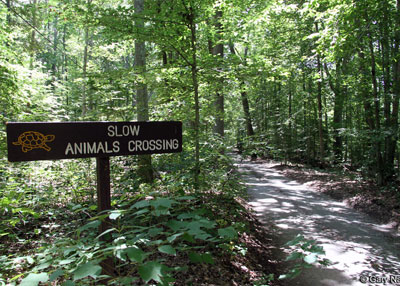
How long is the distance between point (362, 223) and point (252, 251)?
3823 millimetres

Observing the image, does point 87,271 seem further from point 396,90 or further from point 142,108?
point 396,90

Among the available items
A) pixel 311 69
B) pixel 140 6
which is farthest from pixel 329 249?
pixel 311 69

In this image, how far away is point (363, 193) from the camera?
8883 millimetres

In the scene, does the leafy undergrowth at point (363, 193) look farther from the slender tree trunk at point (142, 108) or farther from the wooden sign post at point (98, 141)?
the wooden sign post at point (98, 141)

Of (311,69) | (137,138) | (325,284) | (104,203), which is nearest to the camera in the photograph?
(104,203)

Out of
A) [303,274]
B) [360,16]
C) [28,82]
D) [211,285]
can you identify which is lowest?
[303,274]

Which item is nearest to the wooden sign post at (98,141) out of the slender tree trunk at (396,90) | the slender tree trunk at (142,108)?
the slender tree trunk at (142,108)

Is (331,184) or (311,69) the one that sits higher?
(311,69)

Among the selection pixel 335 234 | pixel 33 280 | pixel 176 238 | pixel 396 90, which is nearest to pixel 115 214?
pixel 33 280

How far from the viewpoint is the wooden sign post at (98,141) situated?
2090 mm

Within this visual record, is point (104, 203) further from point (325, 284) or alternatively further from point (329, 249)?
point (329, 249)

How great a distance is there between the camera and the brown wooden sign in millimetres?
2088

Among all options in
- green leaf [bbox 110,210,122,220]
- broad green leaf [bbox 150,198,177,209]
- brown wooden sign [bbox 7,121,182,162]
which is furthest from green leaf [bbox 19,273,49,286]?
brown wooden sign [bbox 7,121,182,162]

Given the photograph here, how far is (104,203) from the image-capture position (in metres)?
2.45
